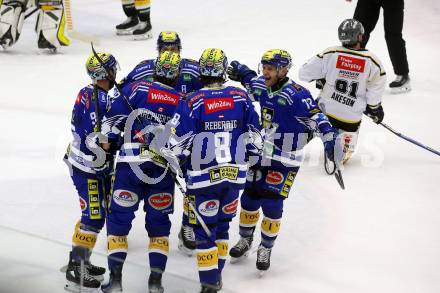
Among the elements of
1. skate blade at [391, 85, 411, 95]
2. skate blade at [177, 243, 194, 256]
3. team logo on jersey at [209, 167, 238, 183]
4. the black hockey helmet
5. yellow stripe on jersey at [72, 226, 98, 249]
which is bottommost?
skate blade at [391, 85, 411, 95]

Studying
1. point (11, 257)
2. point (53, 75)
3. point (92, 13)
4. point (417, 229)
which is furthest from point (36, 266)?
point (92, 13)

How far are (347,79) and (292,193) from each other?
105 centimetres

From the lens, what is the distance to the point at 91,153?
452 centimetres

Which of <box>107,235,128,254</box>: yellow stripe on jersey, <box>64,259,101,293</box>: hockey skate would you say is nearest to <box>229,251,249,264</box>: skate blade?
<box>107,235,128,254</box>: yellow stripe on jersey

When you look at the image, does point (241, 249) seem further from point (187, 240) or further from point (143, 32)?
point (143, 32)

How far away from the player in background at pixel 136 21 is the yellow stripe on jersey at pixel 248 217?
551 cm

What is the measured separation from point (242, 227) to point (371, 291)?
0.94 m

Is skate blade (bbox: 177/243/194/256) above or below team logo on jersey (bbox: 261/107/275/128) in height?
below

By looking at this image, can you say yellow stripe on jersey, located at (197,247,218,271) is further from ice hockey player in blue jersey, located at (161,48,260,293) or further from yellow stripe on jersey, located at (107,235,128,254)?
yellow stripe on jersey, located at (107,235,128,254)

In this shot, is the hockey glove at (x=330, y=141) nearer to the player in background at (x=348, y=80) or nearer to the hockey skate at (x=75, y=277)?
the player in background at (x=348, y=80)

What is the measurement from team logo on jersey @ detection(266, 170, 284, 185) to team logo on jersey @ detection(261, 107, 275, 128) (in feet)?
1.04

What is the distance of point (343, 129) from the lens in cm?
655

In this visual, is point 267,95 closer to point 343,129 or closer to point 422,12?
point 343,129

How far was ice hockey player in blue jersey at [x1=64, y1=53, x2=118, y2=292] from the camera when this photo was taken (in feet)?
14.5
